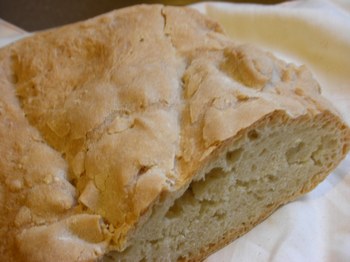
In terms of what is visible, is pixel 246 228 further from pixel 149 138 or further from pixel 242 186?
pixel 149 138

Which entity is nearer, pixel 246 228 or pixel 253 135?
pixel 253 135

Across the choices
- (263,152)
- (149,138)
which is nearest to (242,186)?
(263,152)

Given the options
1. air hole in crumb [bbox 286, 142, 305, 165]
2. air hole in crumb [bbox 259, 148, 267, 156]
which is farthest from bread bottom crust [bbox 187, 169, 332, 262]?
air hole in crumb [bbox 259, 148, 267, 156]

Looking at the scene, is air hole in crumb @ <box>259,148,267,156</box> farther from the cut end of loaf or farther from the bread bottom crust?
the bread bottom crust

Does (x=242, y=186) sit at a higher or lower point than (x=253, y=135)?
lower

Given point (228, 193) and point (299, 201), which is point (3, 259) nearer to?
point (228, 193)

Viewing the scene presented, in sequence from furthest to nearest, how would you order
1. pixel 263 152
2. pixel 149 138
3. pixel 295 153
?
pixel 295 153, pixel 263 152, pixel 149 138

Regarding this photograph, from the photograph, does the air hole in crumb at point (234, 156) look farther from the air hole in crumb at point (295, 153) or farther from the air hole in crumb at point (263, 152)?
the air hole in crumb at point (295, 153)

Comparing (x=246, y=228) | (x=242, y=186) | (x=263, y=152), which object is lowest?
(x=246, y=228)
